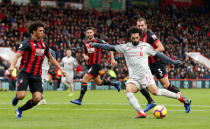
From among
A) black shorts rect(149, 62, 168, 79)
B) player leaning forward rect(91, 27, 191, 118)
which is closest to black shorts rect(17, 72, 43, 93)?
player leaning forward rect(91, 27, 191, 118)

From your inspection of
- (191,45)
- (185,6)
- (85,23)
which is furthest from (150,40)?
(185,6)

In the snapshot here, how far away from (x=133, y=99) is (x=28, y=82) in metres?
2.33

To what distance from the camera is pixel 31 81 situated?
9.67 m

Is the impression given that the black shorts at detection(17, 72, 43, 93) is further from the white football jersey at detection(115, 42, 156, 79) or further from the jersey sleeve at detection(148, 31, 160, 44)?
the jersey sleeve at detection(148, 31, 160, 44)

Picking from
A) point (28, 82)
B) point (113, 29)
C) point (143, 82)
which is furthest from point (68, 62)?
point (113, 29)

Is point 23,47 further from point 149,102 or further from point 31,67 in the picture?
point 149,102

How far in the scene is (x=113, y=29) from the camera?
37281mm

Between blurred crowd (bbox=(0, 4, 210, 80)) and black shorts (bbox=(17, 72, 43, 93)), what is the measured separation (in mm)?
16487

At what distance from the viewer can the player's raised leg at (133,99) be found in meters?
9.15

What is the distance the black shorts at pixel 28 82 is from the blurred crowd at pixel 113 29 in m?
16.5

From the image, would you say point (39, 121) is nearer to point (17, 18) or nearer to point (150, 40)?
point (150, 40)

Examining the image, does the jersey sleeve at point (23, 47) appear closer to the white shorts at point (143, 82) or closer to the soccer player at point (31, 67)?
the soccer player at point (31, 67)

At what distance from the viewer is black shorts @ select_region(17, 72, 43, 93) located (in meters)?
9.47

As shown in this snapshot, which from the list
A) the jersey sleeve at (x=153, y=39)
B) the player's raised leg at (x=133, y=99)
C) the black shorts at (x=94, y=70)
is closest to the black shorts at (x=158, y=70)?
the jersey sleeve at (x=153, y=39)
